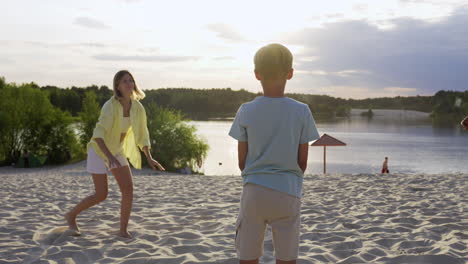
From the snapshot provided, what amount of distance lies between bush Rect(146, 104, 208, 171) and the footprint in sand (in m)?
20.2

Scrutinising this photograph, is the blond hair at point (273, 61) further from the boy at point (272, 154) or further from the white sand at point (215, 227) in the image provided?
the white sand at point (215, 227)

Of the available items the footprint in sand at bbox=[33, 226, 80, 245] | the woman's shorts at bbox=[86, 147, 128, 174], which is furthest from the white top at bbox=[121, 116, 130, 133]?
the footprint in sand at bbox=[33, 226, 80, 245]

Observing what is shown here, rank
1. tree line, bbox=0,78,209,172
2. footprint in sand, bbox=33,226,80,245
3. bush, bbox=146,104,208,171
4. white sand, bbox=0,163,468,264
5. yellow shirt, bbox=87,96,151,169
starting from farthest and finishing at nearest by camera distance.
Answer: tree line, bbox=0,78,209,172
bush, bbox=146,104,208,171
footprint in sand, bbox=33,226,80,245
yellow shirt, bbox=87,96,151,169
white sand, bbox=0,163,468,264

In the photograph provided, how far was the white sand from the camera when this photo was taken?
4.30 metres

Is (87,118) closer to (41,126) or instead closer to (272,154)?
(41,126)

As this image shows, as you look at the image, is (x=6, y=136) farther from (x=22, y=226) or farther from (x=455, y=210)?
(x=455, y=210)

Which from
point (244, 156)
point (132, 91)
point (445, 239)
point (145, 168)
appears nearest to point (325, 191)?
point (445, 239)

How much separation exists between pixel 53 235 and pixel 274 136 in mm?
3539

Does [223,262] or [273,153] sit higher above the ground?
[273,153]

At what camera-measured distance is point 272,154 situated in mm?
2434

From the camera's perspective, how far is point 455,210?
6500 millimetres

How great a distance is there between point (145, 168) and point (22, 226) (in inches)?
708

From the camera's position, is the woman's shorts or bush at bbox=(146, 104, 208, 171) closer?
the woman's shorts

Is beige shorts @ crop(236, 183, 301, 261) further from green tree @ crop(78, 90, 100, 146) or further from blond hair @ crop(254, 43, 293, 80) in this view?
green tree @ crop(78, 90, 100, 146)
